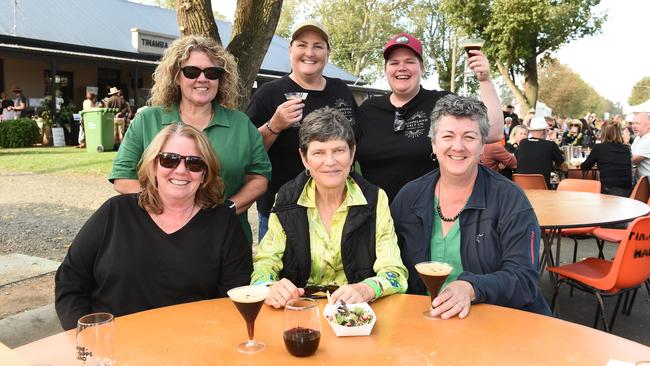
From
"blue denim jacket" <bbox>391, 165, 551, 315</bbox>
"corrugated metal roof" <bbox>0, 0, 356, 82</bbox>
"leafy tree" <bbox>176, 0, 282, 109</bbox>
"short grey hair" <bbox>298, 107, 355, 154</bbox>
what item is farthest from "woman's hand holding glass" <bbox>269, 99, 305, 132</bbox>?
"corrugated metal roof" <bbox>0, 0, 356, 82</bbox>

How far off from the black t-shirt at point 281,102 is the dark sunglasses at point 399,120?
313 millimetres

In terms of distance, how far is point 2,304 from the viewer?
4359 millimetres

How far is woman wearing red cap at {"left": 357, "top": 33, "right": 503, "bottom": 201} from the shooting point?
3.52 meters

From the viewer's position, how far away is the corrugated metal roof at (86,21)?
1894 cm

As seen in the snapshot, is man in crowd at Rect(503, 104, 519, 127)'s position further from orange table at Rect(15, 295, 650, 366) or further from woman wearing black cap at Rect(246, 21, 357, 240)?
orange table at Rect(15, 295, 650, 366)

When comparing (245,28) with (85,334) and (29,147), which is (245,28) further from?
(29,147)

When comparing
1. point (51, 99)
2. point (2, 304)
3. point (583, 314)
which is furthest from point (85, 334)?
point (51, 99)

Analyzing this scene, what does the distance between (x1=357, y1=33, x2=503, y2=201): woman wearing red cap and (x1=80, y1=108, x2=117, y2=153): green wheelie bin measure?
14210 millimetres

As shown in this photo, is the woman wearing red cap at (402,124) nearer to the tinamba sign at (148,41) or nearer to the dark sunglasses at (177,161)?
the dark sunglasses at (177,161)

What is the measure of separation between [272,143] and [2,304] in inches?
105

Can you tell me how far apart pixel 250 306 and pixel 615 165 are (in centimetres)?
792

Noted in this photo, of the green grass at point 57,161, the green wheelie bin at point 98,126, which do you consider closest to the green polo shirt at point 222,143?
the green grass at point 57,161

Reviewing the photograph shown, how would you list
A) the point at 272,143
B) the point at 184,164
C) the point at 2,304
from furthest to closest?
1. the point at 2,304
2. the point at 272,143
3. the point at 184,164

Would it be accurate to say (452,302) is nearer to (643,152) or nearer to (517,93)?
(643,152)
